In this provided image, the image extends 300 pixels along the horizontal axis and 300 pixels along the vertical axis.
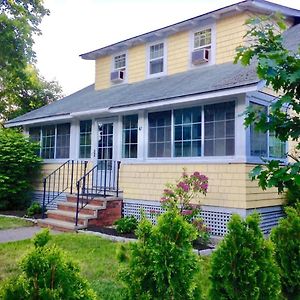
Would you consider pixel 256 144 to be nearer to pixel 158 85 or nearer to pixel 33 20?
pixel 158 85

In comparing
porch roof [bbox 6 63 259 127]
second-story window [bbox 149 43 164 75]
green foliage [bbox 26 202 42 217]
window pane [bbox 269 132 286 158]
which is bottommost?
green foliage [bbox 26 202 42 217]

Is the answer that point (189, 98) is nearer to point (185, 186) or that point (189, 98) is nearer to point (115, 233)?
point (185, 186)

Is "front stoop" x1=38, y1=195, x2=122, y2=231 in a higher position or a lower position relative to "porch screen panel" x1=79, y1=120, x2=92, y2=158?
lower

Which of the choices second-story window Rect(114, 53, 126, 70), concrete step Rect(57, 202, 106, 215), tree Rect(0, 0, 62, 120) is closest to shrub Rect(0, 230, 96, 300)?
concrete step Rect(57, 202, 106, 215)

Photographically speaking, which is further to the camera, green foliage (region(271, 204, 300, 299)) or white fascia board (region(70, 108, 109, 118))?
white fascia board (region(70, 108, 109, 118))

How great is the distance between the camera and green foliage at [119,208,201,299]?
2498 millimetres

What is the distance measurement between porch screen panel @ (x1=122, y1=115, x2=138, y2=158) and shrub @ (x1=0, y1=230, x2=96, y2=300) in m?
8.36

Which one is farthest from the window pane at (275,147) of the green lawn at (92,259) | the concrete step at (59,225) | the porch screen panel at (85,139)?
the porch screen panel at (85,139)

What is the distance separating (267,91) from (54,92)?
19248 mm

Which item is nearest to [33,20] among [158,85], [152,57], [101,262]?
[152,57]

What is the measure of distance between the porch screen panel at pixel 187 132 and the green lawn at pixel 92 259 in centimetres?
312

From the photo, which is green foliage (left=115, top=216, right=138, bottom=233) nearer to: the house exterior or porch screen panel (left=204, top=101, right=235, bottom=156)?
the house exterior

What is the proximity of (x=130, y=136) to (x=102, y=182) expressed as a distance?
1.77 metres

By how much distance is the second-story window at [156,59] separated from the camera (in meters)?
12.1
